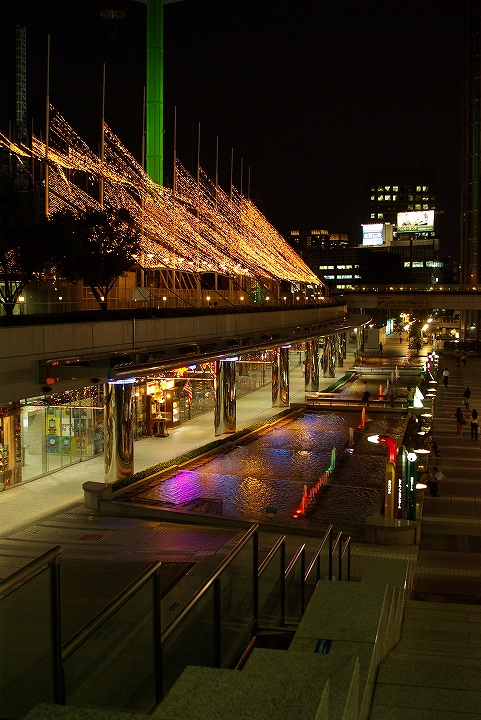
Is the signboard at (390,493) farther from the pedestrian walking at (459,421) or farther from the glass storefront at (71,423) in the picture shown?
the pedestrian walking at (459,421)

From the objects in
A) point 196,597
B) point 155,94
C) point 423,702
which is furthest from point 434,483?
point 155,94

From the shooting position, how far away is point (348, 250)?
7175 inches

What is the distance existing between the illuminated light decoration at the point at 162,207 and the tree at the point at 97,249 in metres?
2.17

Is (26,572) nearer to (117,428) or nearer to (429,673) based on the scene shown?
(429,673)

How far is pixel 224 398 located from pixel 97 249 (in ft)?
20.3

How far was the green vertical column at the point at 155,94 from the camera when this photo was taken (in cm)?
4284

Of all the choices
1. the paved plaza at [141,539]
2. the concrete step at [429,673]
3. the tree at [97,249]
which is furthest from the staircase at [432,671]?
the tree at [97,249]

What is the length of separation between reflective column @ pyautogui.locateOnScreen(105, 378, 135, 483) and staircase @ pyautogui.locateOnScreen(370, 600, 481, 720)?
→ 930cm

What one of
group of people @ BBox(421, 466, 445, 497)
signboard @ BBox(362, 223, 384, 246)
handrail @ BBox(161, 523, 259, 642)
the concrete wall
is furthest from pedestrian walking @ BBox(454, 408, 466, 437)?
signboard @ BBox(362, 223, 384, 246)

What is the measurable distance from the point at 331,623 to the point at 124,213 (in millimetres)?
24462

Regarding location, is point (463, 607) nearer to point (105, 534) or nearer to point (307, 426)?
point (105, 534)

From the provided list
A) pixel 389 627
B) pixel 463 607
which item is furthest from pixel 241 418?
pixel 389 627

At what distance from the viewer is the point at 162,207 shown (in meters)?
34.7

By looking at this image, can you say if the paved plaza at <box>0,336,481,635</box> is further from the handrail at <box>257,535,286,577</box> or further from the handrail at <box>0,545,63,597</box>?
the handrail at <box>0,545,63,597</box>
